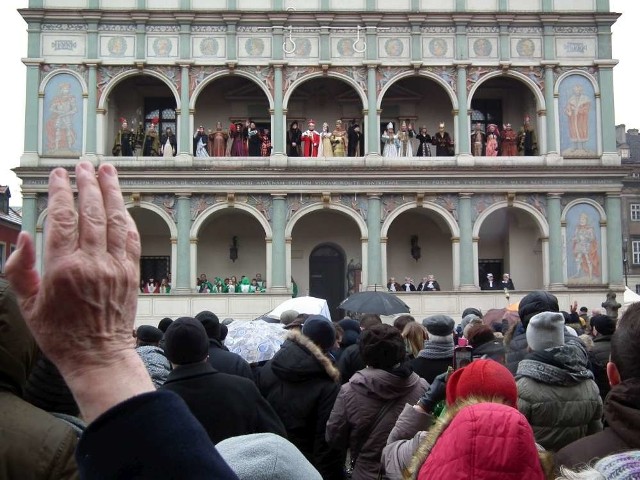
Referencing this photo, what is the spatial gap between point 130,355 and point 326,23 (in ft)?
86.3

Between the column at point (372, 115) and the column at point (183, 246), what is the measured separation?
21.5ft

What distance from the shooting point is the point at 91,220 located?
139 cm

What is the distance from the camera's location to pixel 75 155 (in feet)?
85.6

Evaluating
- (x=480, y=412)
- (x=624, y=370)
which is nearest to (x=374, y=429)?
(x=624, y=370)

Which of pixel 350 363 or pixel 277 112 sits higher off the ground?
pixel 277 112

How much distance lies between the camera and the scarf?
6.45 metres

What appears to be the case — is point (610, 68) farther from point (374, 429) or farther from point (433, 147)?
point (374, 429)

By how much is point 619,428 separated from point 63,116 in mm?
25996

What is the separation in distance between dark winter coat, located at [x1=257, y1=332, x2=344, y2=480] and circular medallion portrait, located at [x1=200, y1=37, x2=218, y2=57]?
22338 mm

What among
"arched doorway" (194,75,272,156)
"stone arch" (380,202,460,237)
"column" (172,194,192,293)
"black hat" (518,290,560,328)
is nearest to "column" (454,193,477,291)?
"stone arch" (380,202,460,237)

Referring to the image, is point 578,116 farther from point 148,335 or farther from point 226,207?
point 148,335

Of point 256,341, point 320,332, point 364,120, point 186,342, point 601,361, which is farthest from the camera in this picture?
point 364,120

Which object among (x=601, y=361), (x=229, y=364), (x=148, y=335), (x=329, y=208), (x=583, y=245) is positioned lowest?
(x=601, y=361)

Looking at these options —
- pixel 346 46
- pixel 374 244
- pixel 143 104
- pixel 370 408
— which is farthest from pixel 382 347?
pixel 143 104
